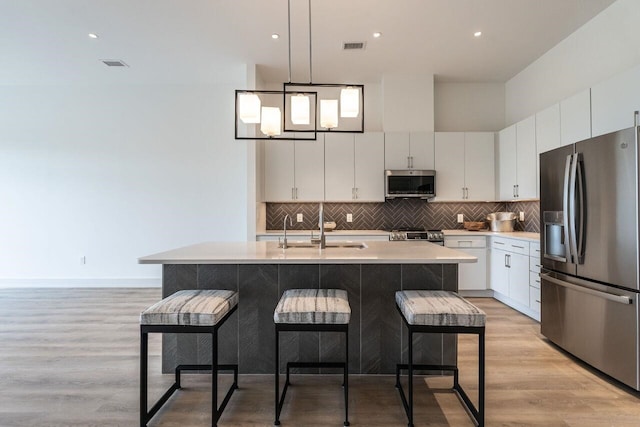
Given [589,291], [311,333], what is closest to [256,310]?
[311,333]

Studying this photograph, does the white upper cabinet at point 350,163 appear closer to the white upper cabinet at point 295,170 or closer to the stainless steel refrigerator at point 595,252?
the white upper cabinet at point 295,170

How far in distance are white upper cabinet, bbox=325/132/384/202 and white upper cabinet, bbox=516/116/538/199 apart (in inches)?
67.9

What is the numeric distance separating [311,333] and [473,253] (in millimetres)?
2990

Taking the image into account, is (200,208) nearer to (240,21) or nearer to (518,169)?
(240,21)

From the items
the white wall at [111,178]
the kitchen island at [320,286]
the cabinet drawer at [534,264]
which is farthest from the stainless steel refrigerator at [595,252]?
the white wall at [111,178]

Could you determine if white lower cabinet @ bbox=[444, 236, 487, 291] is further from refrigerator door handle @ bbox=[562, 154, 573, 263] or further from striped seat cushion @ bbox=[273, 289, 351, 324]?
striped seat cushion @ bbox=[273, 289, 351, 324]

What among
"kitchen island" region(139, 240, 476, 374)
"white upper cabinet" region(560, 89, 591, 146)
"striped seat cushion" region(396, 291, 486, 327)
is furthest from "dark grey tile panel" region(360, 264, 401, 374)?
"white upper cabinet" region(560, 89, 591, 146)

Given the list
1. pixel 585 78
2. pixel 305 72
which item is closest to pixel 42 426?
pixel 305 72

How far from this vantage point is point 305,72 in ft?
15.5

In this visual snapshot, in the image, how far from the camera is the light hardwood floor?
76.3 inches

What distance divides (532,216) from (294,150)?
11.0 feet

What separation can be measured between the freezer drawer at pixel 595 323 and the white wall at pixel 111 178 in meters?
4.04

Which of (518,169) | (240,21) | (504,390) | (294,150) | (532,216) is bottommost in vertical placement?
(504,390)

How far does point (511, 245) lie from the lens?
3979mm
